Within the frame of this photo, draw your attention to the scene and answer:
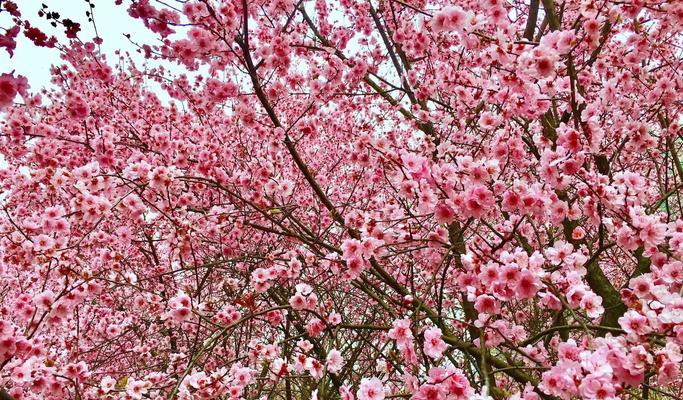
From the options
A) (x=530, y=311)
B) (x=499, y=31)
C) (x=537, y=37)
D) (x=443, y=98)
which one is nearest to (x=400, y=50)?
(x=443, y=98)

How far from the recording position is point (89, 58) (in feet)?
17.3

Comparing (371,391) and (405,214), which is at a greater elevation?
(405,214)

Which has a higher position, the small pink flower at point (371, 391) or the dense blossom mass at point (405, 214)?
the dense blossom mass at point (405, 214)

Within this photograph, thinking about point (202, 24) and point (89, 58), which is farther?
point (89, 58)

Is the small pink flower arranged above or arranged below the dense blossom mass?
below

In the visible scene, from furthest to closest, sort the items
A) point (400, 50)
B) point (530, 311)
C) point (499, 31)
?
point (530, 311), point (400, 50), point (499, 31)

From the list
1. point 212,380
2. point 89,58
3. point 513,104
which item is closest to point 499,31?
point 513,104

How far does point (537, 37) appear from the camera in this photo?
5.39m

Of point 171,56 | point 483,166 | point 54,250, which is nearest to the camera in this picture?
point 483,166

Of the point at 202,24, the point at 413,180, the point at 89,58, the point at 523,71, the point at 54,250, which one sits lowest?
the point at 54,250

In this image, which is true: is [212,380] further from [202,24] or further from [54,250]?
[202,24]

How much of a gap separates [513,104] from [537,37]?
2688mm

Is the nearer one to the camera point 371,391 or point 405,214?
point 371,391

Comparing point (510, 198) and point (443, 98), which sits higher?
point (443, 98)
